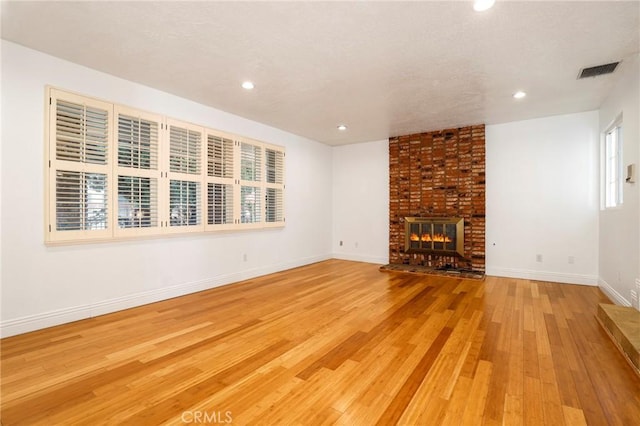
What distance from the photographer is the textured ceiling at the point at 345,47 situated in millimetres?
2348

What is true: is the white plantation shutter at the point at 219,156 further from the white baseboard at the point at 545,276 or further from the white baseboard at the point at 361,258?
the white baseboard at the point at 545,276

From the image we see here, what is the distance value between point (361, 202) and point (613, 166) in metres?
4.24

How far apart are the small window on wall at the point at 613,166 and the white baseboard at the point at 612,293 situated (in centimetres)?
111

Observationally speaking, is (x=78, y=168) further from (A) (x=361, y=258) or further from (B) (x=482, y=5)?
(A) (x=361, y=258)

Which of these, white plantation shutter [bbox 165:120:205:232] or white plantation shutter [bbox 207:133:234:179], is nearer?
white plantation shutter [bbox 165:120:205:232]

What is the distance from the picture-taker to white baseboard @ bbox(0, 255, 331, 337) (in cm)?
283

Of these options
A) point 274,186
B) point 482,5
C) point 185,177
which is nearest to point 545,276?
point 482,5

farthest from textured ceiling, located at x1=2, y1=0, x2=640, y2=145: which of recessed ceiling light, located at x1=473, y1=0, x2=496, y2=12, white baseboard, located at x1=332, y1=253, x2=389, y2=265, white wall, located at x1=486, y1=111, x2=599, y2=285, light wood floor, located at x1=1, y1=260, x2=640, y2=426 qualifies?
white baseboard, located at x1=332, y1=253, x2=389, y2=265

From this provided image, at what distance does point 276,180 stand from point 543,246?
483 centimetres

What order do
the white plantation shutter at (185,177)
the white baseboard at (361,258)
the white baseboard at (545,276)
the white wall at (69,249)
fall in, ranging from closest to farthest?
1. the white wall at (69,249)
2. the white plantation shutter at (185,177)
3. the white baseboard at (545,276)
4. the white baseboard at (361,258)

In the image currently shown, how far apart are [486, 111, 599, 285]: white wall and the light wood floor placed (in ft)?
4.29

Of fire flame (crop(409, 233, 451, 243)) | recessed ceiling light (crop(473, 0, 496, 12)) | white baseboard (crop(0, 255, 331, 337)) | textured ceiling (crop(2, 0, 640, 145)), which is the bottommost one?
white baseboard (crop(0, 255, 331, 337))

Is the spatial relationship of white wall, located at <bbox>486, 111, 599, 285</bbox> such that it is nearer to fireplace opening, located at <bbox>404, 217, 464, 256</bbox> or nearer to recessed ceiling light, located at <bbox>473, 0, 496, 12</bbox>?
fireplace opening, located at <bbox>404, 217, 464, 256</bbox>

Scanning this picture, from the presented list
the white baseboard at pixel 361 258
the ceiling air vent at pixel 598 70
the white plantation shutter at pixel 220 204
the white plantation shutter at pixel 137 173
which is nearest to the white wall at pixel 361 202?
the white baseboard at pixel 361 258
